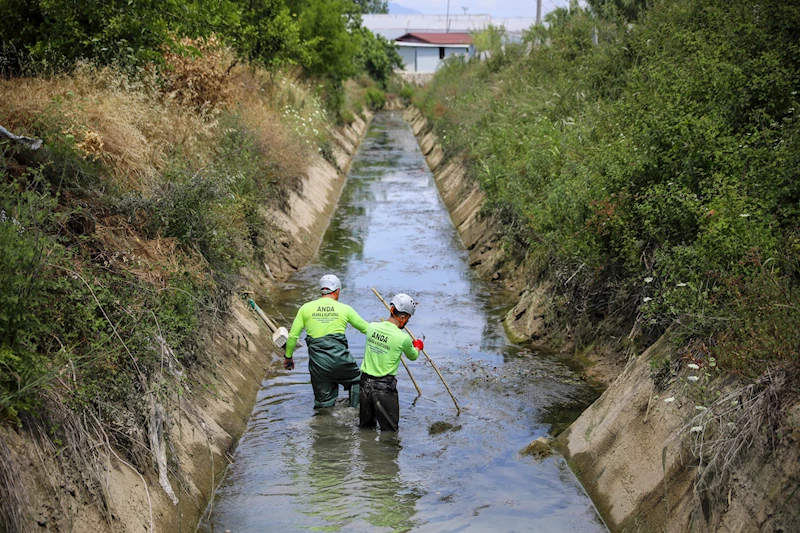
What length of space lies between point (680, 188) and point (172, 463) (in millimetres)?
6422

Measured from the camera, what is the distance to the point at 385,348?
9.44 m

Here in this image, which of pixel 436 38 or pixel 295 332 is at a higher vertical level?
pixel 436 38

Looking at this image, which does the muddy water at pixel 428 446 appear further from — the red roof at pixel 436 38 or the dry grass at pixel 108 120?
the red roof at pixel 436 38

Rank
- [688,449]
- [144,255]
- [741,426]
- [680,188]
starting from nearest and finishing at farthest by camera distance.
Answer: [741,426], [688,449], [144,255], [680,188]

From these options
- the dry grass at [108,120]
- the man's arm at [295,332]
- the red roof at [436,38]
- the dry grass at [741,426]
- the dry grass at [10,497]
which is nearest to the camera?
the dry grass at [10,497]

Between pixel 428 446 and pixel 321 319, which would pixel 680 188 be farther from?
pixel 321 319

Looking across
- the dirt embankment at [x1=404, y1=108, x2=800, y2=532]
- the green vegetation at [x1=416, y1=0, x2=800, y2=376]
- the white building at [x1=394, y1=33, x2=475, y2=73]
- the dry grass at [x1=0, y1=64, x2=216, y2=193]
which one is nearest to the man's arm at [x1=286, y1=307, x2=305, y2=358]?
the dry grass at [x1=0, y1=64, x2=216, y2=193]

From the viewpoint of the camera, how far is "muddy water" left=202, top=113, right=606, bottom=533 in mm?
7727

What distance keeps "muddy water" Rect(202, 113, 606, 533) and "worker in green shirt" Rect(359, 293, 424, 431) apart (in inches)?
11.4

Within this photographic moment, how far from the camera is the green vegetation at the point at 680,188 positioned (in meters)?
7.68

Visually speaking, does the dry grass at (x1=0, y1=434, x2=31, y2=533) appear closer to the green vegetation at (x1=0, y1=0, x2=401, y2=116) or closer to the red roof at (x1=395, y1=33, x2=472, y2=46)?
the green vegetation at (x1=0, y1=0, x2=401, y2=116)

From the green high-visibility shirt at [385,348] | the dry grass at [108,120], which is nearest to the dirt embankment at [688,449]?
the green high-visibility shirt at [385,348]

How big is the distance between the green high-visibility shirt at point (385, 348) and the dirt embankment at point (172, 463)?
1.65 m

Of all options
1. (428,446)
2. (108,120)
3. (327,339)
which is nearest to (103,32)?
(108,120)
